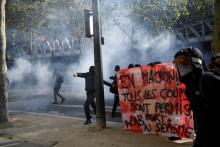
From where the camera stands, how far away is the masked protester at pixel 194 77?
370cm

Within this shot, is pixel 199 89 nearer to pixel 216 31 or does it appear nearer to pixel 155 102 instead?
pixel 216 31

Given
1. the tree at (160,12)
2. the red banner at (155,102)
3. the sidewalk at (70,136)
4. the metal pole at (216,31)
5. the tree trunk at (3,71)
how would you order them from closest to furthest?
the metal pole at (216,31) < the red banner at (155,102) < the sidewalk at (70,136) < the tree trunk at (3,71) < the tree at (160,12)

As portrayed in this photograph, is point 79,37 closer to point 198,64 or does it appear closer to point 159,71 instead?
point 159,71

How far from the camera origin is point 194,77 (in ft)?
13.0

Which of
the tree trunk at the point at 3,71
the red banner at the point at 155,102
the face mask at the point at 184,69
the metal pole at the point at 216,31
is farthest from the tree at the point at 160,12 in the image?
the face mask at the point at 184,69

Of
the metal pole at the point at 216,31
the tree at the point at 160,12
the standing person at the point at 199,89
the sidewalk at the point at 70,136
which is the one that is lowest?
the sidewalk at the point at 70,136

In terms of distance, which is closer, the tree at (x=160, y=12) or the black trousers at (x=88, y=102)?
the black trousers at (x=88, y=102)

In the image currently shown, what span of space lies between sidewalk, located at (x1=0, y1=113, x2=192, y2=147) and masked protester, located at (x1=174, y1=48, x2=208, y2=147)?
350 centimetres

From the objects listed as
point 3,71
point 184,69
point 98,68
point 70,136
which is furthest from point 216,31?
point 3,71

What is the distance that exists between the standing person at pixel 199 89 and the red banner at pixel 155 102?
3.49 meters

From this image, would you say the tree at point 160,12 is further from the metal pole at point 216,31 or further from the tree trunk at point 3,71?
the metal pole at point 216,31

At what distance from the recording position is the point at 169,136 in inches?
308

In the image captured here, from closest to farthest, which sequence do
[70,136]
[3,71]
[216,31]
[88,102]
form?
[216,31]
[70,136]
[88,102]
[3,71]

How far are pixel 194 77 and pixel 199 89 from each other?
184 mm
